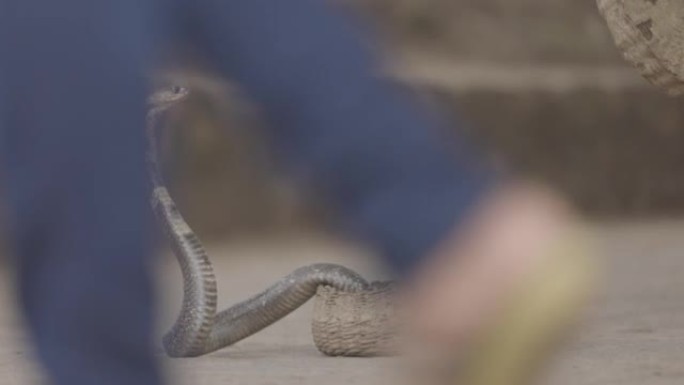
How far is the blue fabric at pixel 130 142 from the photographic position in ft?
Answer: 4.30

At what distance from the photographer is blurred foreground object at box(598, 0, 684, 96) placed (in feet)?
16.8

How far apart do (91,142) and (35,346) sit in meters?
0.13

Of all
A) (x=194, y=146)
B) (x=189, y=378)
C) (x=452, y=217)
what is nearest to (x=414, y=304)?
(x=452, y=217)

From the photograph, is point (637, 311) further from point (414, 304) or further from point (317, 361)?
point (414, 304)

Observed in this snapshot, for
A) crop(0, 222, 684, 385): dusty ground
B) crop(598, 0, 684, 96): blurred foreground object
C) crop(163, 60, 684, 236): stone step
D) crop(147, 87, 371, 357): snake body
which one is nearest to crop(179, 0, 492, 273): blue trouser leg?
crop(0, 222, 684, 385): dusty ground

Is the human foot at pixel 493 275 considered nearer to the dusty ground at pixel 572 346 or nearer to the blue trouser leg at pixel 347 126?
the blue trouser leg at pixel 347 126

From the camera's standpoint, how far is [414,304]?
1274mm

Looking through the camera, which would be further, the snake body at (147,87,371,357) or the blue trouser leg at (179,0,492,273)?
the snake body at (147,87,371,357)

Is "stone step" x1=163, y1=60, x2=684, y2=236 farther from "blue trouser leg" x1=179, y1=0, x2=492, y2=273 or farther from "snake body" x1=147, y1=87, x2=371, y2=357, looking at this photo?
"blue trouser leg" x1=179, y1=0, x2=492, y2=273

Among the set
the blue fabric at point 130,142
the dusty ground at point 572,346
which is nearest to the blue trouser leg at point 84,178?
the blue fabric at point 130,142

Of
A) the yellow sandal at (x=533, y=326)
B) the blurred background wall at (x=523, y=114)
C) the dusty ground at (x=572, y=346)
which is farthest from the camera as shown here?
the blurred background wall at (x=523, y=114)

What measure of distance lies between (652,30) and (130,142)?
3.90 m

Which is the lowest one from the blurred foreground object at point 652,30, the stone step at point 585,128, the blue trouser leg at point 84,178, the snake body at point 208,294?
the stone step at point 585,128

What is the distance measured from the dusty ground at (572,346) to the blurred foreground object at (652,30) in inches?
24.6
